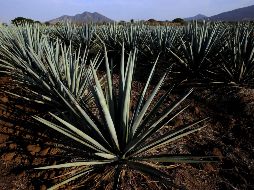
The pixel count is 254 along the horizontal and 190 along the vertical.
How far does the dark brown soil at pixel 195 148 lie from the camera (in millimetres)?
3436

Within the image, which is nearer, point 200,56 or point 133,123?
point 133,123

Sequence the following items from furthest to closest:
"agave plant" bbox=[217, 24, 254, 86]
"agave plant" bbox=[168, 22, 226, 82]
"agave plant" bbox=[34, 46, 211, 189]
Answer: "agave plant" bbox=[168, 22, 226, 82] < "agave plant" bbox=[217, 24, 254, 86] < "agave plant" bbox=[34, 46, 211, 189]

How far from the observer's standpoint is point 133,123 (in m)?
2.99

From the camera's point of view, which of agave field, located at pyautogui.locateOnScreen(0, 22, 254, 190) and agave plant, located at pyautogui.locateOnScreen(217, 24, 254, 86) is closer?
agave field, located at pyautogui.locateOnScreen(0, 22, 254, 190)

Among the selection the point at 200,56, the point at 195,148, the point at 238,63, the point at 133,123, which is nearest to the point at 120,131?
the point at 133,123

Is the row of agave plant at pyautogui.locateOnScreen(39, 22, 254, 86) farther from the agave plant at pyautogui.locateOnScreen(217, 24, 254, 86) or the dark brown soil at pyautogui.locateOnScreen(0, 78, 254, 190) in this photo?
the dark brown soil at pyautogui.locateOnScreen(0, 78, 254, 190)

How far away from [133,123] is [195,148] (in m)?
1.41

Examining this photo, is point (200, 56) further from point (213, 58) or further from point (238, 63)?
point (238, 63)

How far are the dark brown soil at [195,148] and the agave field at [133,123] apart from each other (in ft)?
0.04

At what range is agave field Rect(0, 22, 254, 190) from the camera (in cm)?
287

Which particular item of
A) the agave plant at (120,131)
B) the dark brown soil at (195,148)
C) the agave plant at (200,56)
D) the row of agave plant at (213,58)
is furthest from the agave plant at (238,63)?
the agave plant at (120,131)

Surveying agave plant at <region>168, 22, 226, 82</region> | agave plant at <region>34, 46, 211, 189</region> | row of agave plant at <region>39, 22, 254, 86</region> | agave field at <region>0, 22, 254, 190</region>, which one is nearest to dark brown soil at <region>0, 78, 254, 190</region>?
agave field at <region>0, 22, 254, 190</region>

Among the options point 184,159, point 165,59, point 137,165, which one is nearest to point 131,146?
point 137,165

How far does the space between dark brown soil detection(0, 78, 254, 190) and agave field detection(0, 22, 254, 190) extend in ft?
0.04
